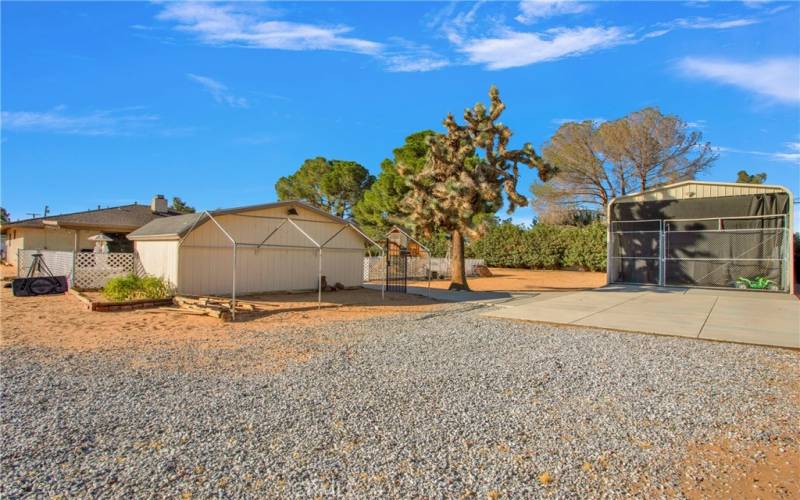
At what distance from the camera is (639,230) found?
19.0 metres

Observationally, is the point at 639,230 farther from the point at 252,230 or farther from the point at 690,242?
the point at 252,230

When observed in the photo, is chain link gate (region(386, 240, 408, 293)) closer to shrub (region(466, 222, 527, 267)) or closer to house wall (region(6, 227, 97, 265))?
shrub (region(466, 222, 527, 267))

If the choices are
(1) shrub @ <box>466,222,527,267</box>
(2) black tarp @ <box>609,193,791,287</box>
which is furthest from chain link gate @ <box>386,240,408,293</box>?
(2) black tarp @ <box>609,193,791,287</box>

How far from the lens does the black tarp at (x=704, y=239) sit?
1641 centimetres

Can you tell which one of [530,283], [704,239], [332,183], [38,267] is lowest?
[530,283]

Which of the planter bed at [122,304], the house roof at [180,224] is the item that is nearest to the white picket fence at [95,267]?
the house roof at [180,224]

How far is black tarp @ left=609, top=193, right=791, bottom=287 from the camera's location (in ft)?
53.8

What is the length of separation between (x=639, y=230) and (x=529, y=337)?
14.4 meters

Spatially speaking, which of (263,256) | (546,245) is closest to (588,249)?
(546,245)

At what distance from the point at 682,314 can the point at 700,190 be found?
10532mm

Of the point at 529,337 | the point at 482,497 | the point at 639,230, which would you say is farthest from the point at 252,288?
the point at 639,230

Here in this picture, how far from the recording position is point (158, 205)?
69.3ft

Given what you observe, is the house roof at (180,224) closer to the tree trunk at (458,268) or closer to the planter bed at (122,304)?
the planter bed at (122,304)

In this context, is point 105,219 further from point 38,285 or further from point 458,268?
point 458,268
